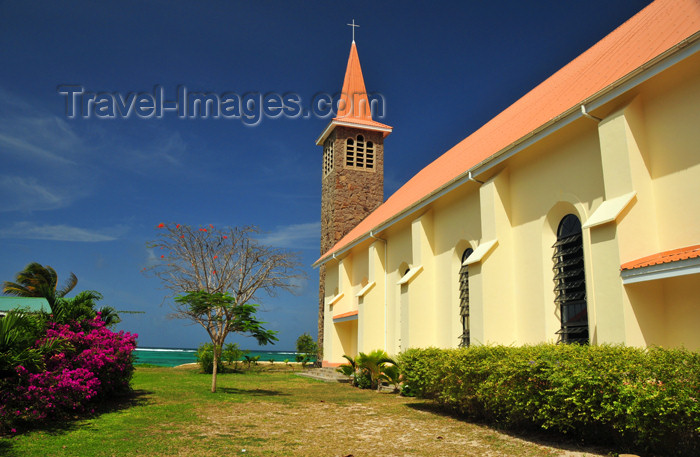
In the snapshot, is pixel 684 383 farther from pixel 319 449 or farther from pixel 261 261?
pixel 261 261

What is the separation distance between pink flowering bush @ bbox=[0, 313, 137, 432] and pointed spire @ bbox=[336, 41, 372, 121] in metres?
24.2

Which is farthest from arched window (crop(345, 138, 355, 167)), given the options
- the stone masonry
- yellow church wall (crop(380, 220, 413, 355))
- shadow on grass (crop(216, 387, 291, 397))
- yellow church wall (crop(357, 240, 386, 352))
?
shadow on grass (crop(216, 387, 291, 397))

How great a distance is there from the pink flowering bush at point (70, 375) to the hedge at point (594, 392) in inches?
290

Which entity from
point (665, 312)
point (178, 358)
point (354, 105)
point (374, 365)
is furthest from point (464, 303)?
point (178, 358)

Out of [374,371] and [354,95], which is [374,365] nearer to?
[374,371]

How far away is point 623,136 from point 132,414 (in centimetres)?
1097

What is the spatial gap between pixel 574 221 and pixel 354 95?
25.5 m

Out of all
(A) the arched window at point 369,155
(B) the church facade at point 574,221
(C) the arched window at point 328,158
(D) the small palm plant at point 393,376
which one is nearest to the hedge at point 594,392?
(B) the church facade at point 574,221

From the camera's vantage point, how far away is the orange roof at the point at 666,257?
24.6ft

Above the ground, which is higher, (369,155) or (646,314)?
(369,155)

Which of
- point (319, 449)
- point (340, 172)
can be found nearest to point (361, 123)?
point (340, 172)

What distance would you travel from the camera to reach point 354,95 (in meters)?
34.7

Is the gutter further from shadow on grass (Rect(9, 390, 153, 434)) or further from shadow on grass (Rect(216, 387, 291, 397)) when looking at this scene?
shadow on grass (Rect(9, 390, 153, 434))

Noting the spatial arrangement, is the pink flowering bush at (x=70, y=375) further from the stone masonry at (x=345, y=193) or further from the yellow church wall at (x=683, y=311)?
the stone masonry at (x=345, y=193)
